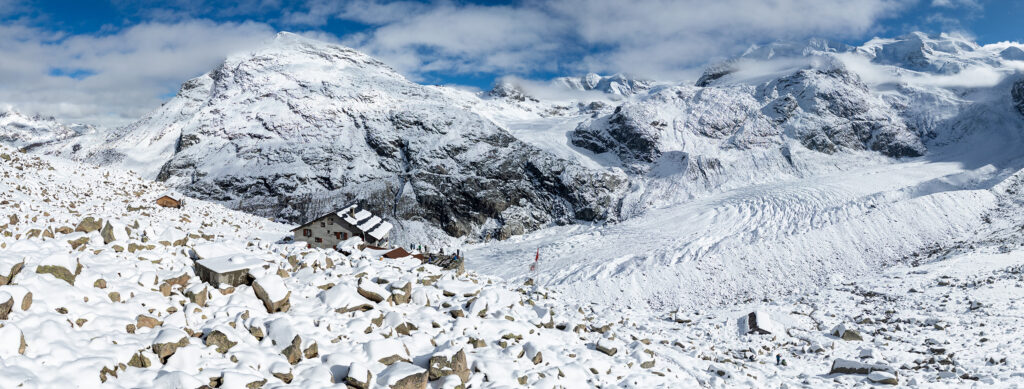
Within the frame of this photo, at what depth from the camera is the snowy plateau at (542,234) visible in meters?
8.55

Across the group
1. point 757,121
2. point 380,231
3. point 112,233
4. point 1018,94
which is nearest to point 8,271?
point 112,233

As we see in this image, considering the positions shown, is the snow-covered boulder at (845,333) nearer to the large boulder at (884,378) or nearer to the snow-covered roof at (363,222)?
the large boulder at (884,378)

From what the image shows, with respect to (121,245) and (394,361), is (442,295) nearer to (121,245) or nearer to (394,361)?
(394,361)

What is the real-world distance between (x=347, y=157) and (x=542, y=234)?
46.6 meters

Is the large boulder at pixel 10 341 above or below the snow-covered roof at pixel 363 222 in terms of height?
above

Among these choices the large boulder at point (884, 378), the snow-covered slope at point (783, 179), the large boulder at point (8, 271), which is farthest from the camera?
the snow-covered slope at point (783, 179)

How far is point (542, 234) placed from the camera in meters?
86.4

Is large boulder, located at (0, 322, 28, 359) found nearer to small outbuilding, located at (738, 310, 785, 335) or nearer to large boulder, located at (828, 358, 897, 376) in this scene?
large boulder, located at (828, 358, 897, 376)

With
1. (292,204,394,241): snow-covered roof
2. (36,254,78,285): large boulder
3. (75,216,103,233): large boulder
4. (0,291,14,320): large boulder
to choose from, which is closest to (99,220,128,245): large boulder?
(75,216,103,233): large boulder

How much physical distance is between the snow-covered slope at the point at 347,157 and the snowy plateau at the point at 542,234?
1.99 feet

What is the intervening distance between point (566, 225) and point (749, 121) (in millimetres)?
53398

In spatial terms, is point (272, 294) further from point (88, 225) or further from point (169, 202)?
point (169, 202)

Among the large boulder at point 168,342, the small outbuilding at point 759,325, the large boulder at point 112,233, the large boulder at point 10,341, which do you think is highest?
the large boulder at point 112,233

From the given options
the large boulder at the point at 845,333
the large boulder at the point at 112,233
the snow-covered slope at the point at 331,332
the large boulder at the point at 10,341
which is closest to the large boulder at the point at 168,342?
the snow-covered slope at the point at 331,332
